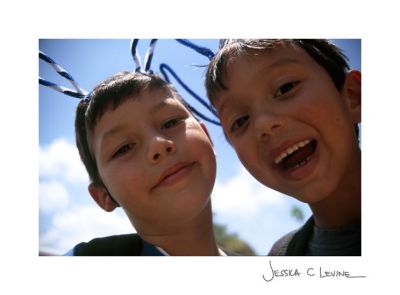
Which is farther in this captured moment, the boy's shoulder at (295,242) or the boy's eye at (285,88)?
the boy's shoulder at (295,242)

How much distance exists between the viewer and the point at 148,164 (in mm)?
1283

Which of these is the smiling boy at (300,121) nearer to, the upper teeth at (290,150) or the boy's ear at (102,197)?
the upper teeth at (290,150)

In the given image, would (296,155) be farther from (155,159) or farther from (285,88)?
(155,159)

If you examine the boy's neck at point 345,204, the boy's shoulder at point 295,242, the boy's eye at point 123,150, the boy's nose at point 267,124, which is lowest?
the boy's shoulder at point 295,242

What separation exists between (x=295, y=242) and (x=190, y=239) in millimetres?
275

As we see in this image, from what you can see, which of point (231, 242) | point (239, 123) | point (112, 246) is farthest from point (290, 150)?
point (112, 246)

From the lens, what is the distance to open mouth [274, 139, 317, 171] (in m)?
1.26

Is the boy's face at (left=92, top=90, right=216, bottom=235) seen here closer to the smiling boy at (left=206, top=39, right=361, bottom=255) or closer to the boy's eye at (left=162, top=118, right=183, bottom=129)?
the boy's eye at (left=162, top=118, right=183, bottom=129)
